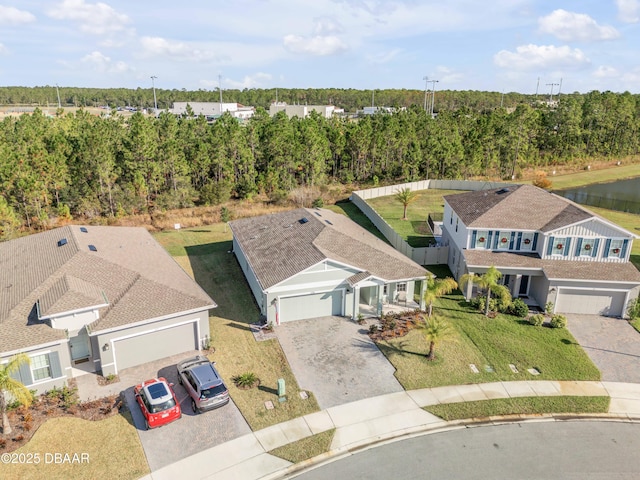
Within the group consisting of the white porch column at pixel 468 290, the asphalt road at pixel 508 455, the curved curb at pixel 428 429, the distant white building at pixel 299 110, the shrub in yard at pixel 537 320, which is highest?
the distant white building at pixel 299 110

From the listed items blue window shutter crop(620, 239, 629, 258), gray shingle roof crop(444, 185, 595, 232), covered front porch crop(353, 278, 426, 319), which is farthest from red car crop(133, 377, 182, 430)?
blue window shutter crop(620, 239, 629, 258)

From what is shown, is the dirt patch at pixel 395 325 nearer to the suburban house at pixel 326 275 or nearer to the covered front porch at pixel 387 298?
the covered front porch at pixel 387 298

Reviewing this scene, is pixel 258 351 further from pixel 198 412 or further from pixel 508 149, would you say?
pixel 508 149

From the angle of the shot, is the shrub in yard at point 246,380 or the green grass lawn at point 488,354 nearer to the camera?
the shrub in yard at point 246,380

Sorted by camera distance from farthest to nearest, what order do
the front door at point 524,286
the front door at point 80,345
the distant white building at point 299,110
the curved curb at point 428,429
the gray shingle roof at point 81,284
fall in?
the distant white building at point 299,110, the front door at point 524,286, the front door at point 80,345, the gray shingle roof at point 81,284, the curved curb at point 428,429

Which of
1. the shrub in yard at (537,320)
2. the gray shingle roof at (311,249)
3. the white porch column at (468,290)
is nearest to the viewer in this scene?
the shrub in yard at (537,320)

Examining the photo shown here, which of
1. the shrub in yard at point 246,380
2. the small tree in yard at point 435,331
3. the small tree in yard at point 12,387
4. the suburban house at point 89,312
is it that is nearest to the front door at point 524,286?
the small tree in yard at point 435,331

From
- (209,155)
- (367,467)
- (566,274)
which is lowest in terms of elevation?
(367,467)

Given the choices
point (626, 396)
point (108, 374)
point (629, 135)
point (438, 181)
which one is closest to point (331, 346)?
point (108, 374)
